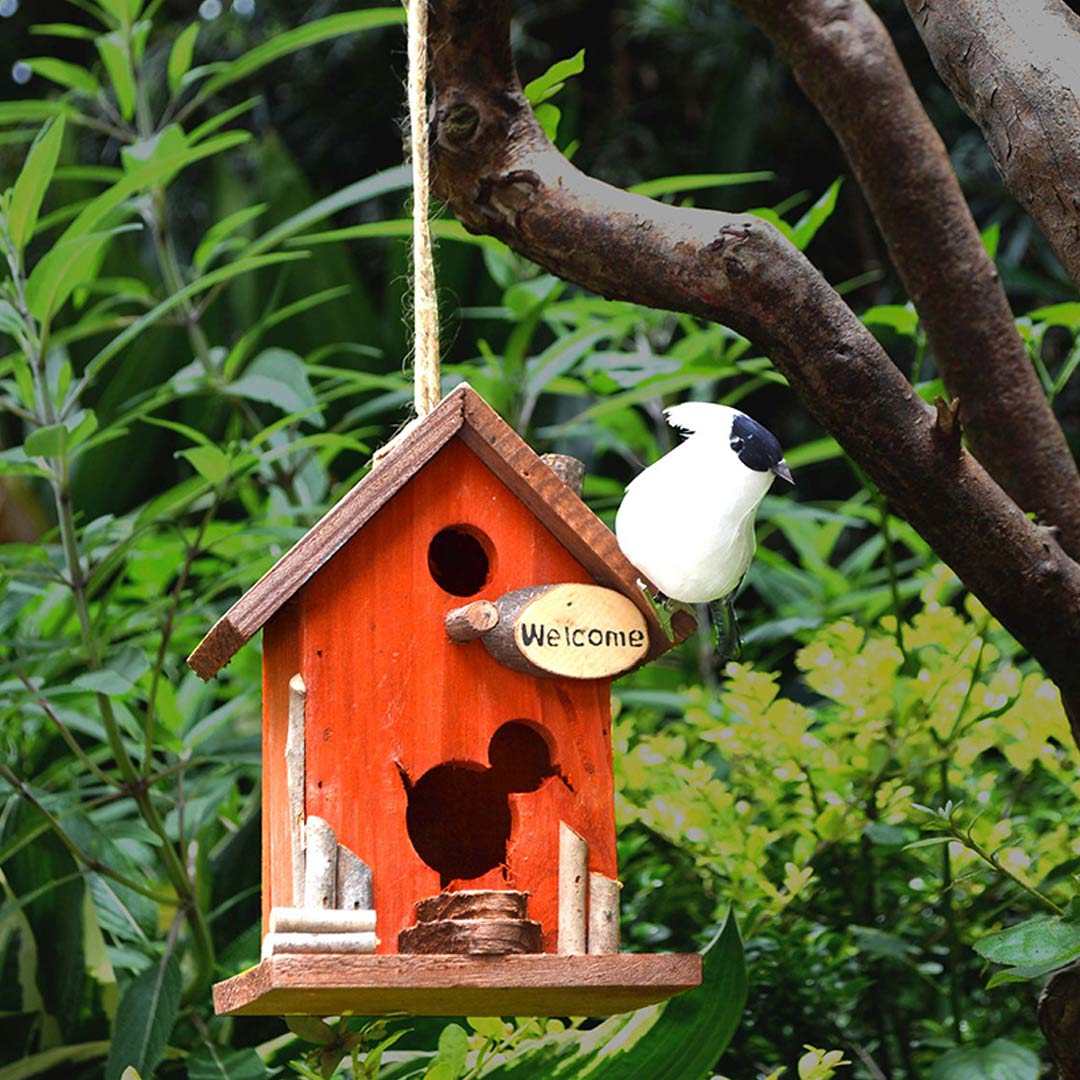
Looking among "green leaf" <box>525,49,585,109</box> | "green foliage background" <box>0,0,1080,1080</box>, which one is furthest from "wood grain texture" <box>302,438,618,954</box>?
"green leaf" <box>525,49,585,109</box>

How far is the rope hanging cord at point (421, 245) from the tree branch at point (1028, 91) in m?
0.34

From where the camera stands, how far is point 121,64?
4.92 feet

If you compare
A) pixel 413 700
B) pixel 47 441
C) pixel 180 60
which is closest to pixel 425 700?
pixel 413 700

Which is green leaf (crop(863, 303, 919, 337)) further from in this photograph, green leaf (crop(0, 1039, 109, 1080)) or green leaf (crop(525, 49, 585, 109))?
green leaf (crop(0, 1039, 109, 1080))

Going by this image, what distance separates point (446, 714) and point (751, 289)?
11.7 inches

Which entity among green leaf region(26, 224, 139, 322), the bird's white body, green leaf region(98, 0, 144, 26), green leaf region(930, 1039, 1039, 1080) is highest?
green leaf region(98, 0, 144, 26)

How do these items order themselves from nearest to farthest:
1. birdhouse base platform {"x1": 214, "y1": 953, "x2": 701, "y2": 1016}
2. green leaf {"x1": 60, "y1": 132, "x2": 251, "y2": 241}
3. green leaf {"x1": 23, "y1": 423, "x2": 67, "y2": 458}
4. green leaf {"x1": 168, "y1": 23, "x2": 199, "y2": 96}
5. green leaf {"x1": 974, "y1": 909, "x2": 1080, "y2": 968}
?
birdhouse base platform {"x1": 214, "y1": 953, "x2": 701, "y2": 1016} → green leaf {"x1": 974, "y1": 909, "x2": 1080, "y2": 968} → green leaf {"x1": 23, "y1": 423, "x2": 67, "y2": 458} → green leaf {"x1": 60, "y1": 132, "x2": 251, "y2": 241} → green leaf {"x1": 168, "y1": 23, "x2": 199, "y2": 96}

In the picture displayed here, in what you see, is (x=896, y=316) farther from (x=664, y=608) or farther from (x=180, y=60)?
(x=180, y=60)

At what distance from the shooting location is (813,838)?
122cm

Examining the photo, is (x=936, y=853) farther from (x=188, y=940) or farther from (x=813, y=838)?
(x=188, y=940)

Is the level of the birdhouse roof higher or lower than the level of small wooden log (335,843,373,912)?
higher

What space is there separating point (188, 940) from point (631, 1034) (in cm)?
55

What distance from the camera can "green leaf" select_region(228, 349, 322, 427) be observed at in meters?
1.28

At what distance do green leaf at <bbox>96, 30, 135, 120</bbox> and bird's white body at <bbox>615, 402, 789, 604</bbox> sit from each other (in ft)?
3.10
